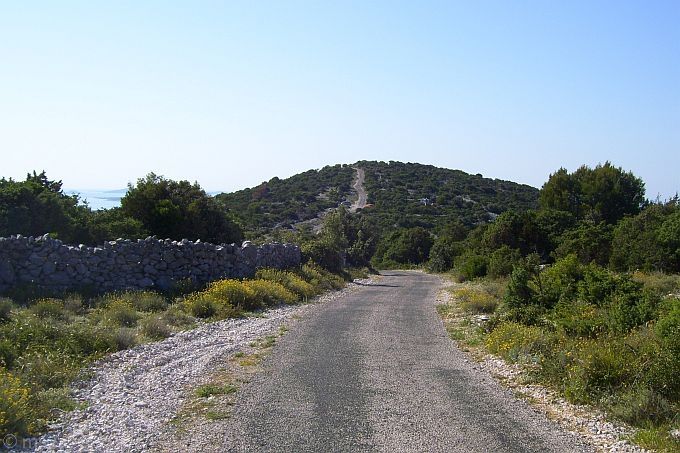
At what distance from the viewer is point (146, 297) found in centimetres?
1697

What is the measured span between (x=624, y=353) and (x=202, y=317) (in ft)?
34.9

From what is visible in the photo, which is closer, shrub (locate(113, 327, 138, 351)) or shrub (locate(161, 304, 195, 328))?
shrub (locate(113, 327, 138, 351))

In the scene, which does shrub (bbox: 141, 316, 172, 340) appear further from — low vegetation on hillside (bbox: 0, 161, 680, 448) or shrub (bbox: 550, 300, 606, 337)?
shrub (bbox: 550, 300, 606, 337)

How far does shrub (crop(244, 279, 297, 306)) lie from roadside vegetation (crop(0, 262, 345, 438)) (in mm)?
35

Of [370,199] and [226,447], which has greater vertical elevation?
[370,199]

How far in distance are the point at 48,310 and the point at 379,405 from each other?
905 centimetres

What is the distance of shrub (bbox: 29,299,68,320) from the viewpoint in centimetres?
1373

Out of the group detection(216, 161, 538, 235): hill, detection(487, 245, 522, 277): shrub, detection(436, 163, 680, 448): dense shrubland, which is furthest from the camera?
detection(216, 161, 538, 235): hill

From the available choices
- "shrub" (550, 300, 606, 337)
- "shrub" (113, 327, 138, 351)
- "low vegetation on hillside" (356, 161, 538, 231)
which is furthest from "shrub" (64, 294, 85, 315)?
"low vegetation on hillside" (356, 161, 538, 231)

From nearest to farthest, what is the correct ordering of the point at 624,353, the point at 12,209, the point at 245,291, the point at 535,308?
the point at 624,353 < the point at 535,308 < the point at 245,291 < the point at 12,209

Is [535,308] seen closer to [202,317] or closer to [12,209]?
[202,317]

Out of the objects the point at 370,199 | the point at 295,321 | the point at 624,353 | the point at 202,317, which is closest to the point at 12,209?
the point at 202,317

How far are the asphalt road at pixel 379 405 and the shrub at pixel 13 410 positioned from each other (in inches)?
89.2

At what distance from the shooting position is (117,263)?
18906mm
